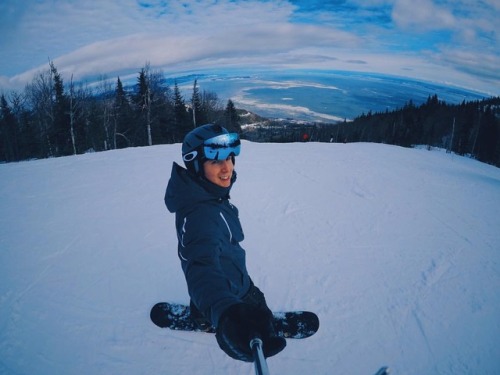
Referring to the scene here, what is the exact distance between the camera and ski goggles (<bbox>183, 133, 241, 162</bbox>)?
2.41 m

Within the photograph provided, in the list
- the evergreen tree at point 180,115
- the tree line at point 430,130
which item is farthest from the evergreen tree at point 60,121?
the tree line at point 430,130

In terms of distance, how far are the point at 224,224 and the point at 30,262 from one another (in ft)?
13.9

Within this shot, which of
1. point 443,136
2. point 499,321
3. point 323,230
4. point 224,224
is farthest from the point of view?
point 443,136

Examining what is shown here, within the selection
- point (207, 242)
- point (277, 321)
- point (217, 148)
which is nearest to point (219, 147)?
point (217, 148)

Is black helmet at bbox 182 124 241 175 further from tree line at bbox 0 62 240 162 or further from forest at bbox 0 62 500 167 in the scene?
tree line at bbox 0 62 240 162

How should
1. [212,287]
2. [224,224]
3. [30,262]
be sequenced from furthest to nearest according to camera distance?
[30,262]
[224,224]
[212,287]

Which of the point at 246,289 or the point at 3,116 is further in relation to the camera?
the point at 3,116

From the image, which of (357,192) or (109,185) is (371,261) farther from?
(109,185)

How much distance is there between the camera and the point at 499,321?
3596mm

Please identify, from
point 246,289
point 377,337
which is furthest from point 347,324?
point 246,289

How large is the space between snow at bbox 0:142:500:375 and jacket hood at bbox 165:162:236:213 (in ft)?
6.21

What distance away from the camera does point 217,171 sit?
2.40 metres

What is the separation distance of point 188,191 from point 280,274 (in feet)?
9.04

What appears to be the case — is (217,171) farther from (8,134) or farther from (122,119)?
(8,134)
